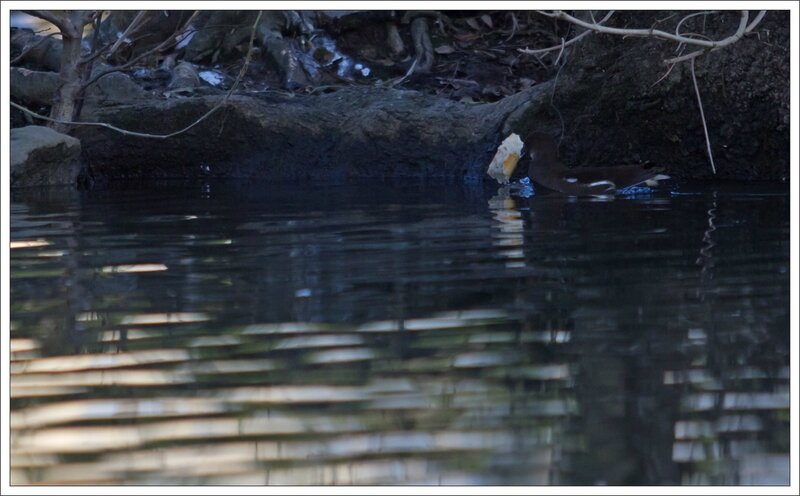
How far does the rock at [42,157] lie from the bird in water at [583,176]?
4141 millimetres

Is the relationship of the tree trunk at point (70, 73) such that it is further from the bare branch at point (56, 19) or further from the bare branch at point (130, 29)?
the bare branch at point (130, 29)

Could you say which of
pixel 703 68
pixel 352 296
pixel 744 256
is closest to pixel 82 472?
pixel 352 296

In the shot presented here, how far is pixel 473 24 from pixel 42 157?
22.2 feet

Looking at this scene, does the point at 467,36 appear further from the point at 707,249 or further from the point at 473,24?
the point at 707,249

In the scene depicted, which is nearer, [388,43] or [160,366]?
[160,366]

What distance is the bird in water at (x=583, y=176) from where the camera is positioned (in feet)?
32.5

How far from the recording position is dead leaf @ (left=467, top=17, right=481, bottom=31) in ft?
55.3

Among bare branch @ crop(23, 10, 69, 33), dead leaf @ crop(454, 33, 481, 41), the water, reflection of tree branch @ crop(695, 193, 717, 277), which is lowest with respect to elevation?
the water

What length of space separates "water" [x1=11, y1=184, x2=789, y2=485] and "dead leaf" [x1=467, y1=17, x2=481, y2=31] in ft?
30.9

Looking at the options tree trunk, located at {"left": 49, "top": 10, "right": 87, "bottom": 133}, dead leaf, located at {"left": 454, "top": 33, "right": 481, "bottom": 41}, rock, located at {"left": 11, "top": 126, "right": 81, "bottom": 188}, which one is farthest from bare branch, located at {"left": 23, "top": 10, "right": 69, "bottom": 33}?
dead leaf, located at {"left": 454, "top": 33, "right": 481, "bottom": 41}

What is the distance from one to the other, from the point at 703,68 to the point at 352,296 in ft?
22.5

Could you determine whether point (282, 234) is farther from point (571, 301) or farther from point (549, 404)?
point (549, 404)

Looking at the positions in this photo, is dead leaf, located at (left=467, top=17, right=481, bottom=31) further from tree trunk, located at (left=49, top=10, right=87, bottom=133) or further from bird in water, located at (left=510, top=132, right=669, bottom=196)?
bird in water, located at (left=510, top=132, right=669, bottom=196)

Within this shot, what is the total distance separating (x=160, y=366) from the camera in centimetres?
426
